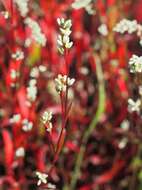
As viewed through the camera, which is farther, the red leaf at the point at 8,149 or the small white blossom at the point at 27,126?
the red leaf at the point at 8,149

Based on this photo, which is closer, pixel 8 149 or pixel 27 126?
pixel 27 126

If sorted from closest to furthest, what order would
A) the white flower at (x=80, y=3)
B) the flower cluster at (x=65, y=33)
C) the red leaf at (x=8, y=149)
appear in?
the flower cluster at (x=65, y=33)
the white flower at (x=80, y=3)
the red leaf at (x=8, y=149)

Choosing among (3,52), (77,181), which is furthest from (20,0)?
(77,181)

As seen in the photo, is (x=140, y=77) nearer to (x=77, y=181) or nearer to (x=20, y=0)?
(x=20, y=0)

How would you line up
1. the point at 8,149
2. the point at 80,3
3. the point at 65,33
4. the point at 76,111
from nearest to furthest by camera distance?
1. the point at 65,33
2. the point at 80,3
3. the point at 8,149
4. the point at 76,111

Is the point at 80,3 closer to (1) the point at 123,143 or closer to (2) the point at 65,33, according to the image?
(2) the point at 65,33

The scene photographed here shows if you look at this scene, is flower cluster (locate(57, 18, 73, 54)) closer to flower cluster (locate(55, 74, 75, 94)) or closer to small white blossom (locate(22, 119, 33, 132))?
flower cluster (locate(55, 74, 75, 94))

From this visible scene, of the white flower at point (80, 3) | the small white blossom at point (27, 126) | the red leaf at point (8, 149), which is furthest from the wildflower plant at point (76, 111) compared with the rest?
the white flower at point (80, 3)

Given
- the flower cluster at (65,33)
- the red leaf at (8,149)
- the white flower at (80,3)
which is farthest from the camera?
the red leaf at (8,149)

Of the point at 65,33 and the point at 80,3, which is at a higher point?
the point at 80,3

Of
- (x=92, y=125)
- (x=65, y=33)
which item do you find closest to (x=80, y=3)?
(x=65, y=33)

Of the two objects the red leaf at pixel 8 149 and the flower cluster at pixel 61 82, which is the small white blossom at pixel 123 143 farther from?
the flower cluster at pixel 61 82
